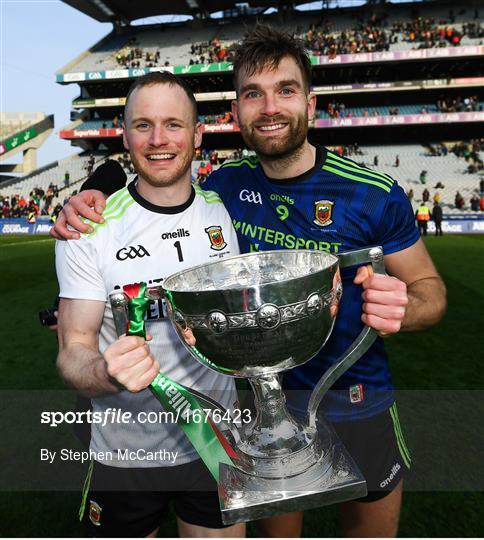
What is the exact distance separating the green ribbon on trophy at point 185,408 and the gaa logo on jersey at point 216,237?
0.65m

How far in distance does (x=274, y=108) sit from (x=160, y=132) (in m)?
0.39

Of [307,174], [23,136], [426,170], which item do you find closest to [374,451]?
[307,174]

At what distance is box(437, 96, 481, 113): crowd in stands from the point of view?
28.9m

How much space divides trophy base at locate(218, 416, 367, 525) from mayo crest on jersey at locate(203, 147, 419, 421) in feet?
2.34

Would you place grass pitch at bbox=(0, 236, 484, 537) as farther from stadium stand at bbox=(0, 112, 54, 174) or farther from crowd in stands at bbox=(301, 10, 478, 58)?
stadium stand at bbox=(0, 112, 54, 174)

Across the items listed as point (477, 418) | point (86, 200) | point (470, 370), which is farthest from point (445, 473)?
point (86, 200)

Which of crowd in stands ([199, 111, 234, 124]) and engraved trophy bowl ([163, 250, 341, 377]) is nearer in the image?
engraved trophy bowl ([163, 250, 341, 377])

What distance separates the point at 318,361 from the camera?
1.83 meters

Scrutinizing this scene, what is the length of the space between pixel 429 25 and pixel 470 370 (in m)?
34.8

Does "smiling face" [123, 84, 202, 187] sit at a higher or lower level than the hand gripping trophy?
higher

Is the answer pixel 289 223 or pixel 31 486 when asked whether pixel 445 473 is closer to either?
pixel 289 223

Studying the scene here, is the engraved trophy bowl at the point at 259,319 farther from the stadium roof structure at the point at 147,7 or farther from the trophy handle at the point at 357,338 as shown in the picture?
the stadium roof structure at the point at 147,7

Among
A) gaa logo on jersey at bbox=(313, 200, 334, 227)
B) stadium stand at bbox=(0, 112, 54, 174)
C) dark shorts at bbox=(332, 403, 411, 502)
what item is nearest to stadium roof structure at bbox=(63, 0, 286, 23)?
stadium stand at bbox=(0, 112, 54, 174)

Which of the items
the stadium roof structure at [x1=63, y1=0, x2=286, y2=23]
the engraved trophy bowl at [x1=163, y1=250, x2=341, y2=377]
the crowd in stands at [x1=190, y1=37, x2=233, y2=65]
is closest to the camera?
the engraved trophy bowl at [x1=163, y1=250, x2=341, y2=377]
